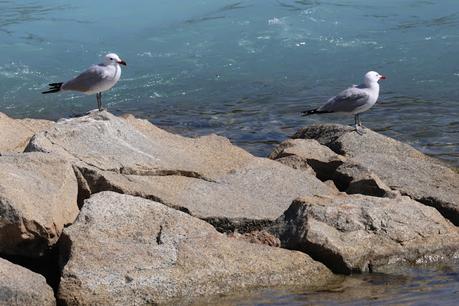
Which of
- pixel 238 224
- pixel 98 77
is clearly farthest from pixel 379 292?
pixel 98 77

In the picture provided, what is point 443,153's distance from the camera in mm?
11492

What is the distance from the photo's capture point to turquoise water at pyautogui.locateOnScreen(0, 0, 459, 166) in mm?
13906

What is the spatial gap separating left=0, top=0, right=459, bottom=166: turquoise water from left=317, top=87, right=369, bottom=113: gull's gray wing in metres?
1.25

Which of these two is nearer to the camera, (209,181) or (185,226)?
(185,226)

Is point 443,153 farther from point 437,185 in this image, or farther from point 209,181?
point 209,181

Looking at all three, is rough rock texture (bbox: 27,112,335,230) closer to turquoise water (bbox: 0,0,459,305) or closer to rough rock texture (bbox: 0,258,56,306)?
rough rock texture (bbox: 0,258,56,306)

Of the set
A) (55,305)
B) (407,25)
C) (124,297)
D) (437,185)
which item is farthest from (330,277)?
(407,25)

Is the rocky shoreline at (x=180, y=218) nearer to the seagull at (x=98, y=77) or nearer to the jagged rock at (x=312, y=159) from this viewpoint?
the jagged rock at (x=312, y=159)

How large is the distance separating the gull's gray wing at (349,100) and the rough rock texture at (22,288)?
566 cm

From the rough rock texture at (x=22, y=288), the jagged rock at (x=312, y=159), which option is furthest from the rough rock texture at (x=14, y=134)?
the rough rock texture at (x=22, y=288)

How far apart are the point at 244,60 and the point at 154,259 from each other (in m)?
13.3

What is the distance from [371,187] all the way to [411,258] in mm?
1417

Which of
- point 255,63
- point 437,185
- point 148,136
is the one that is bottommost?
point 255,63

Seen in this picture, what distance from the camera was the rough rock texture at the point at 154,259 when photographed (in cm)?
593
